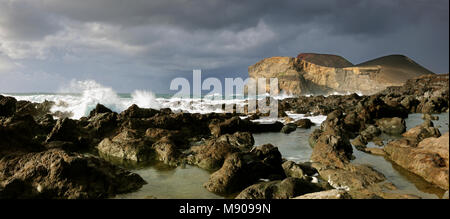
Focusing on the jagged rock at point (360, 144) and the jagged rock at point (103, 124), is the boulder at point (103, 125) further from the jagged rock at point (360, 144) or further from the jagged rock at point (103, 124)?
the jagged rock at point (360, 144)

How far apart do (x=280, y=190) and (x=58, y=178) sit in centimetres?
455

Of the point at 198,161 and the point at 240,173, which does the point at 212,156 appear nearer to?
→ the point at 198,161

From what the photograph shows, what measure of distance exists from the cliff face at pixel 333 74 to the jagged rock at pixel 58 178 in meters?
102

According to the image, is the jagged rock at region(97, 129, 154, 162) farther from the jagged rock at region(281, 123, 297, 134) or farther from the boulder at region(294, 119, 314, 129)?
the boulder at region(294, 119, 314, 129)

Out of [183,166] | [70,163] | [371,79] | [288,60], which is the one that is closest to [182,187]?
[183,166]

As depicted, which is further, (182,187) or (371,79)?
(371,79)

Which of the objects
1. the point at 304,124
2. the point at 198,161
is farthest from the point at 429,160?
the point at 304,124

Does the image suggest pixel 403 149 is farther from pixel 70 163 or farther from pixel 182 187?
pixel 70 163

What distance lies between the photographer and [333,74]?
103 metres

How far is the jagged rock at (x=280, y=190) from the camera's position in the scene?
481cm

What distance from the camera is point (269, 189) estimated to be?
498cm

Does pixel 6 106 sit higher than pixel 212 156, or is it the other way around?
pixel 6 106

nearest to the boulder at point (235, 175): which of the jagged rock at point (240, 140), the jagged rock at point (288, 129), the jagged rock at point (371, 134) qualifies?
the jagged rock at point (240, 140)
